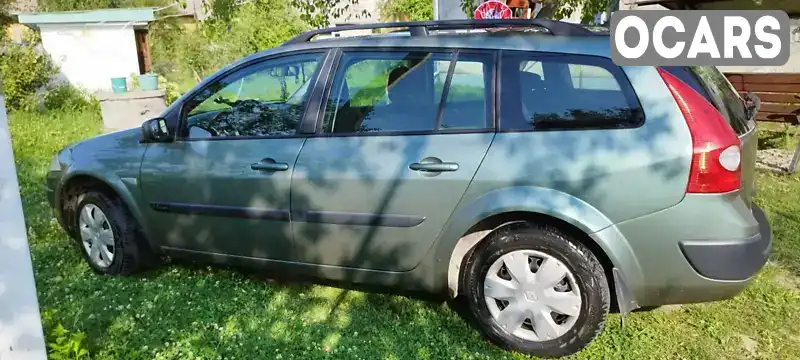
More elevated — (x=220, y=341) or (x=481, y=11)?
(x=481, y=11)

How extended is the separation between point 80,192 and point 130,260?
2.06ft

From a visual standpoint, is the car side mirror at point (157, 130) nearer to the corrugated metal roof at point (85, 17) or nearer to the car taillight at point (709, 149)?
the car taillight at point (709, 149)

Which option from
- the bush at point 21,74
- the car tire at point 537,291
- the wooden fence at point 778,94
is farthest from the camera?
the bush at point 21,74

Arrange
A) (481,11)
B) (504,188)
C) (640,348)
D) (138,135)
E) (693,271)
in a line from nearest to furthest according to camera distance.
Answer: (693,271), (504,188), (640,348), (138,135), (481,11)

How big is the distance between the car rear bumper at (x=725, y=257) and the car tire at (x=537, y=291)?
0.40 m

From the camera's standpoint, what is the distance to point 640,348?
2998 mm

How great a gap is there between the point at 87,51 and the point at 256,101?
1457cm

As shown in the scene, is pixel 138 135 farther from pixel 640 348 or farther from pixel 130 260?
pixel 640 348

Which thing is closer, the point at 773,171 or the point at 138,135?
the point at 138,135

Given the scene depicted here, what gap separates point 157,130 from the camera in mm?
3639

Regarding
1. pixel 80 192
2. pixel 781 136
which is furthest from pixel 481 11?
pixel 80 192

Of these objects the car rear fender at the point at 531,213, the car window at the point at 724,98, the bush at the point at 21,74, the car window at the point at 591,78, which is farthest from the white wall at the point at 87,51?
the car window at the point at 724,98

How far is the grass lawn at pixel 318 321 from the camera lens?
3.01 m

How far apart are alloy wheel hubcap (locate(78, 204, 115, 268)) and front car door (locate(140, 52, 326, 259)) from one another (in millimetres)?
436
